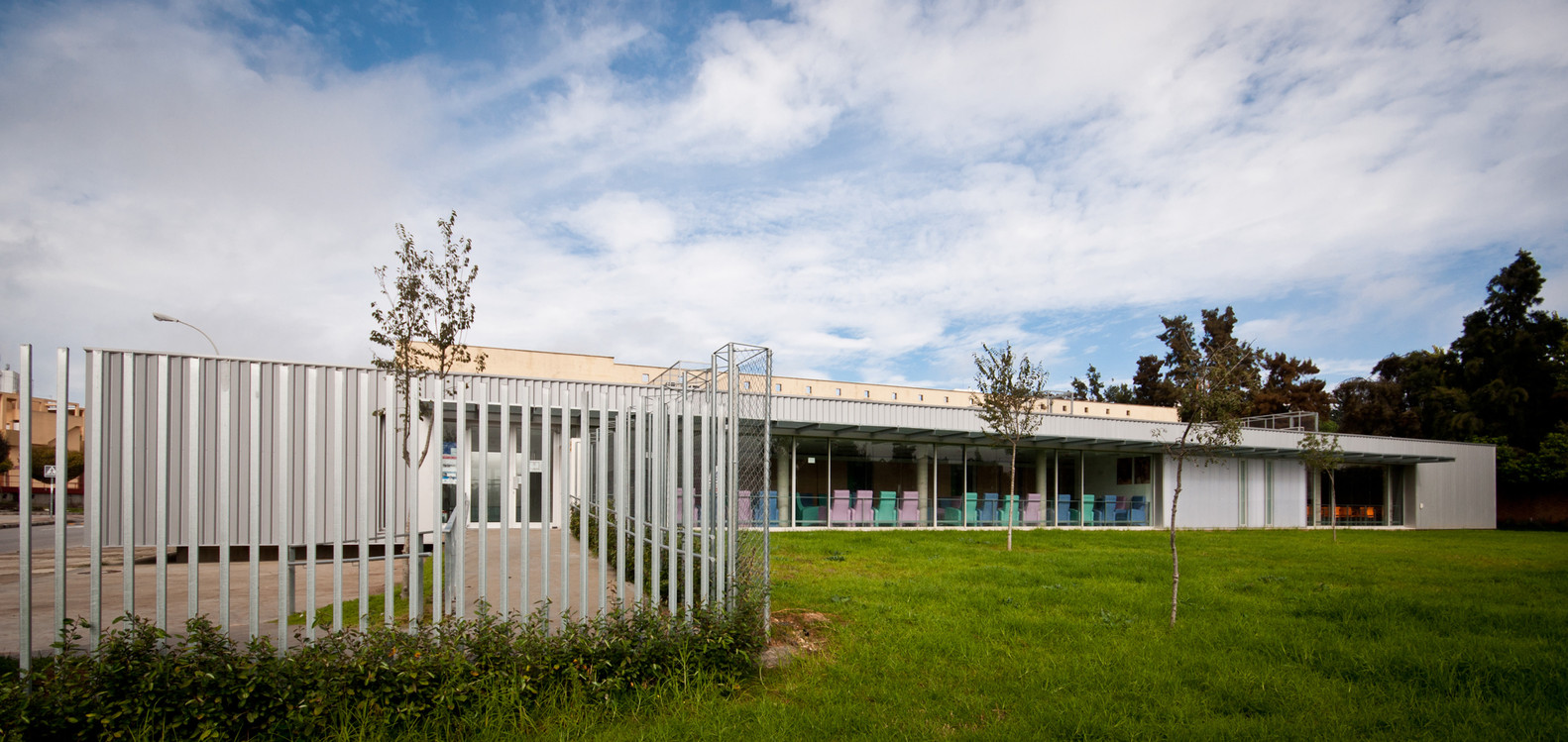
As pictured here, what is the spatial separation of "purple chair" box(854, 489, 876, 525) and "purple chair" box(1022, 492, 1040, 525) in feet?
17.6

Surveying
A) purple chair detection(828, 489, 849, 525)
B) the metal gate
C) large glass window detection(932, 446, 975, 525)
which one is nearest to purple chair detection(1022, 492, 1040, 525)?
large glass window detection(932, 446, 975, 525)

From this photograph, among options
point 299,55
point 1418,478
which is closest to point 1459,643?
point 299,55

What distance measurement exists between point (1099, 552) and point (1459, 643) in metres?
8.10

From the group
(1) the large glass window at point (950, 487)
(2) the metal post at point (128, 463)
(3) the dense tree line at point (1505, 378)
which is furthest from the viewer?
(3) the dense tree line at point (1505, 378)

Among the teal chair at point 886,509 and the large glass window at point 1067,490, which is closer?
the teal chair at point 886,509

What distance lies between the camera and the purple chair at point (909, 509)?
888 inches

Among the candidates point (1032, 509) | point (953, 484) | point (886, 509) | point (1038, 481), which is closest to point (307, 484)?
point (886, 509)

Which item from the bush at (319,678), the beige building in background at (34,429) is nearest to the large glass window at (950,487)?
the bush at (319,678)

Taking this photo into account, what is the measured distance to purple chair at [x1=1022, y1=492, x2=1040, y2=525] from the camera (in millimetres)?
24594

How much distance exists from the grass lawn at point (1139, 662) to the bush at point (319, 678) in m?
0.31

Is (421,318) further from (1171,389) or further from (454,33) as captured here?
(1171,389)

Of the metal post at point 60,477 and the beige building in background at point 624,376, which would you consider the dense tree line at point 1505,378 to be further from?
the metal post at point 60,477

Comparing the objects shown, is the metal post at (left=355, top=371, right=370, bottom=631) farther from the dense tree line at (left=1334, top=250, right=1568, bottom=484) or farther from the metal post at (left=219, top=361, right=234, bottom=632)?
the dense tree line at (left=1334, top=250, right=1568, bottom=484)

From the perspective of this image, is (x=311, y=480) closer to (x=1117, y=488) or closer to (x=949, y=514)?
(x=949, y=514)
